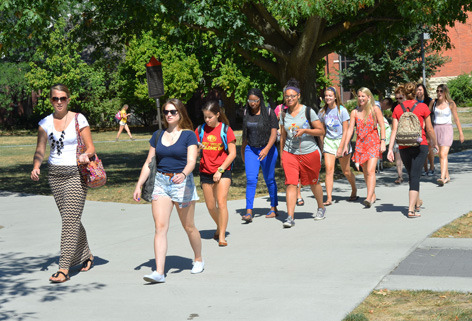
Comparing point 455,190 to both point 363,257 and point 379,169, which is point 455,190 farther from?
point 363,257

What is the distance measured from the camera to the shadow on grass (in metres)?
5.89

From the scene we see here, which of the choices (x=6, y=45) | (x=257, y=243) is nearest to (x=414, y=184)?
(x=257, y=243)

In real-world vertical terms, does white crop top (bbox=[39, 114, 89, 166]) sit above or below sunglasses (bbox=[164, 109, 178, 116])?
below

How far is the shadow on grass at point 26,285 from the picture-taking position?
589 cm

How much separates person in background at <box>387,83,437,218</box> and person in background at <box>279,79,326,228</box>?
110 cm

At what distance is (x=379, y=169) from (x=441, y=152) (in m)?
3.03

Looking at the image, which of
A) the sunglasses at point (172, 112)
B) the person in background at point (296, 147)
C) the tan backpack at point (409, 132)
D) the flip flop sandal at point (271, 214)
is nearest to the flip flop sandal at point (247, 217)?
the flip flop sandal at point (271, 214)

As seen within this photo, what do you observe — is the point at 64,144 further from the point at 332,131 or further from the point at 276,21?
the point at 276,21

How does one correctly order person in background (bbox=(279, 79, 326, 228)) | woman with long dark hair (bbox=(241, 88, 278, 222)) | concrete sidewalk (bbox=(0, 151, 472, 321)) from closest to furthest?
concrete sidewalk (bbox=(0, 151, 472, 321)) < person in background (bbox=(279, 79, 326, 228)) < woman with long dark hair (bbox=(241, 88, 278, 222))

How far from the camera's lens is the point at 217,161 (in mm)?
8109

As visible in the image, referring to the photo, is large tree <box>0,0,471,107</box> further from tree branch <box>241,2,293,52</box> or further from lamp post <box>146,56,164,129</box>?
lamp post <box>146,56,164,129</box>

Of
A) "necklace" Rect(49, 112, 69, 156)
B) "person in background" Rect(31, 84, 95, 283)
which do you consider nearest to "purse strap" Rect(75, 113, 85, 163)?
"person in background" Rect(31, 84, 95, 283)

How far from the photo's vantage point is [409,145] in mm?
9305

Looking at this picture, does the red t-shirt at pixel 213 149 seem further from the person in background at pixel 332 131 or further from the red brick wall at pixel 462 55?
the red brick wall at pixel 462 55
